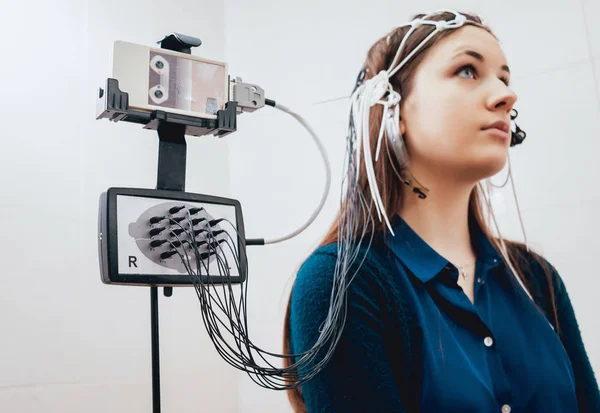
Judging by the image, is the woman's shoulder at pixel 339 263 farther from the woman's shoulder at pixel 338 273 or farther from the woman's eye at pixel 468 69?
the woman's eye at pixel 468 69

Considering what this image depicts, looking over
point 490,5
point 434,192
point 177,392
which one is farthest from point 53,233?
point 490,5

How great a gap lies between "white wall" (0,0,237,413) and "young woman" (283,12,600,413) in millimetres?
720

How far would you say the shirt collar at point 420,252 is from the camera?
1004mm

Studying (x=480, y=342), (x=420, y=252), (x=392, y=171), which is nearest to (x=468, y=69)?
(x=392, y=171)

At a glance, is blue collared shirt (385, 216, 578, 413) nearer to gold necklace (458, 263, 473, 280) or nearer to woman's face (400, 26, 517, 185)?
gold necklace (458, 263, 473, 280)

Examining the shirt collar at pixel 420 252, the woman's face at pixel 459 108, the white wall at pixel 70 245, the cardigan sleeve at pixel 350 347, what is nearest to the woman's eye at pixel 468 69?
the woman's face at pixel 459 108

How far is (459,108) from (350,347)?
426mm

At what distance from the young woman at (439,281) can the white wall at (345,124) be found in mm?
187

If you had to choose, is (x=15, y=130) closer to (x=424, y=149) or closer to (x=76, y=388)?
(x=76, y=388)

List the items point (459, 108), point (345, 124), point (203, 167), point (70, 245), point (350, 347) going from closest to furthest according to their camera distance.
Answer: point (350, 347), point (459, 108), point (70, 245), point (345, 124), point (203, 167)

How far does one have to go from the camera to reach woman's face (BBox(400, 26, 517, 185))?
999 mm

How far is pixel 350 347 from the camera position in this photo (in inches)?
35.3

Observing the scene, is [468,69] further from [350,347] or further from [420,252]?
[350,347]

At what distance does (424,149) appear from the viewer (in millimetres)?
1035
